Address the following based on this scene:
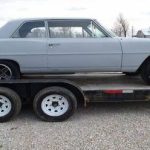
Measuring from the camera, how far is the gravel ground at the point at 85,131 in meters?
5.10

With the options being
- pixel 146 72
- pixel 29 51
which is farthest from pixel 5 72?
pixel 146 72

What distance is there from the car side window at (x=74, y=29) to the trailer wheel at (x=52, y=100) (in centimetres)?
118

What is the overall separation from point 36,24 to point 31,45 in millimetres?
458

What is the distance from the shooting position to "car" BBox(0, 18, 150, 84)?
267 inches

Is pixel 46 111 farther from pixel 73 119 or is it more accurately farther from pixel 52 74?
pixel 52 74

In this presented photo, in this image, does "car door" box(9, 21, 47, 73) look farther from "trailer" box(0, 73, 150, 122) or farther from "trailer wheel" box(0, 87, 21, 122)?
"trailer wheel" box(0, 87, 21, 122)

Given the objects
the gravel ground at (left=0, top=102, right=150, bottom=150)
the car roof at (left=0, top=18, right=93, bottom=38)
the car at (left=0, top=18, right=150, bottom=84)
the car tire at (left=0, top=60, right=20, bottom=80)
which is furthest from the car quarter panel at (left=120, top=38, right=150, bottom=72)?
the car tire at (left=0, top=60, right=20, bottom=80)

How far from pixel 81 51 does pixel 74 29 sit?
51 cm

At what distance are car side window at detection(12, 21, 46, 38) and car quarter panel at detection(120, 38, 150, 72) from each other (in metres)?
1.55

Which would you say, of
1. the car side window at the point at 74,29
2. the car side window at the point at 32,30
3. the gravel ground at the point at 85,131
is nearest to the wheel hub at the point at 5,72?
the car side window at the point at 32,30

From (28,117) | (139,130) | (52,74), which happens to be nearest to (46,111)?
(28,117)

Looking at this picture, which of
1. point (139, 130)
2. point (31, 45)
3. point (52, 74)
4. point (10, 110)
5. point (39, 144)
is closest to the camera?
point (39, 144)

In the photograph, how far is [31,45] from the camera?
678cm

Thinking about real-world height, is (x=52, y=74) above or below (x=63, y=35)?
below
